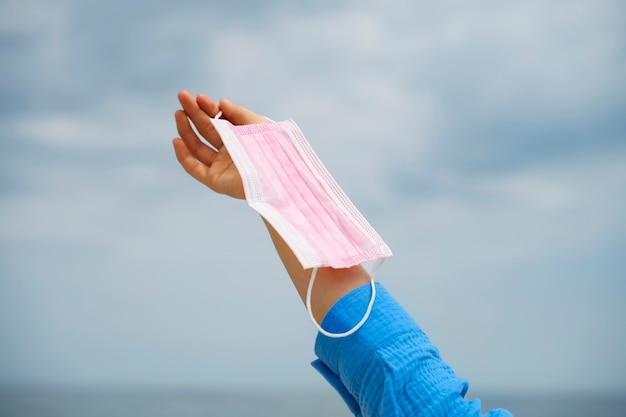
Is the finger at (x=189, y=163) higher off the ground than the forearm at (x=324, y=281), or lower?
higher

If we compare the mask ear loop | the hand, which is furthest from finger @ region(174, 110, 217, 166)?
the mask ear loop

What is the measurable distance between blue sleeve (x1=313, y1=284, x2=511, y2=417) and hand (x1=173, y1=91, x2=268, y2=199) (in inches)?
16.6

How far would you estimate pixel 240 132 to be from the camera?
5.01 ft

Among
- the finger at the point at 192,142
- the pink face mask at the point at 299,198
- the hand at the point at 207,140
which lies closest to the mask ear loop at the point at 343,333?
the pink face mask at the point at 299,198

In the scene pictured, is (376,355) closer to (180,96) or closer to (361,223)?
(361,223)

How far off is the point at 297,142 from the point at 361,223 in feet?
1.01

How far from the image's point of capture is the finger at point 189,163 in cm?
143

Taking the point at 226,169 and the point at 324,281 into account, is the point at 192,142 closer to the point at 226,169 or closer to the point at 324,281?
the point at 226,169

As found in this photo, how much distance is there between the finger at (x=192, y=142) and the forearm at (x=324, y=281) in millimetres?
356

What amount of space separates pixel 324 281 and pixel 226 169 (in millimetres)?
391

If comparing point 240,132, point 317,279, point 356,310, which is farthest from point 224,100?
point 356,310

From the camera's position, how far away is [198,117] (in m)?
1.54

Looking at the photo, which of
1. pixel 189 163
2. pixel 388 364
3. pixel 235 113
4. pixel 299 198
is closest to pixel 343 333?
pixel 388 364

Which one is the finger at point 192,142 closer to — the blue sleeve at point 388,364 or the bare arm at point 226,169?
the bare arm at point 226,169
